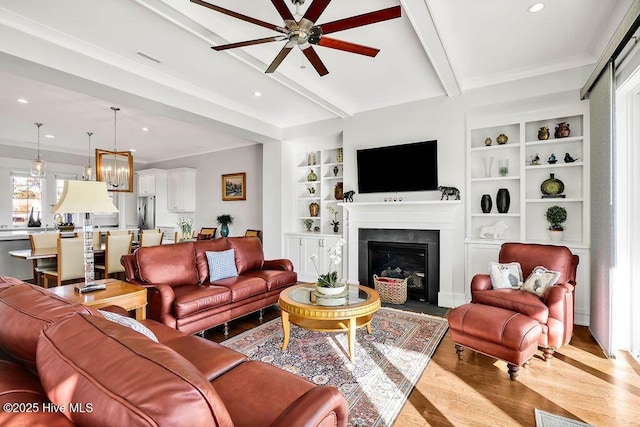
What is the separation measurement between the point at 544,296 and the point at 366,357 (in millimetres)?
1653

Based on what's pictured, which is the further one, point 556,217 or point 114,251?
point 114,251

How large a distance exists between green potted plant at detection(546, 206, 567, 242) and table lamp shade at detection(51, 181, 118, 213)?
14.7ft

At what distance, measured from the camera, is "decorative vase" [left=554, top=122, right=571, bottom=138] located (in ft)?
12.0

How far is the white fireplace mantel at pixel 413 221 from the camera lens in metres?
4.10

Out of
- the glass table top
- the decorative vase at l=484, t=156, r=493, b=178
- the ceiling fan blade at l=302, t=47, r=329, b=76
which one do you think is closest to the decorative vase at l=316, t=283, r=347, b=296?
the glass table top

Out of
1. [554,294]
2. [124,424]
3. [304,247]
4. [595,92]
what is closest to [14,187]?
[304,247]

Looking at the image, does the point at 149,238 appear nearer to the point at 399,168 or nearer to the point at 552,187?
the point at 399,168

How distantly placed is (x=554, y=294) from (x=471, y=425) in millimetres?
1419

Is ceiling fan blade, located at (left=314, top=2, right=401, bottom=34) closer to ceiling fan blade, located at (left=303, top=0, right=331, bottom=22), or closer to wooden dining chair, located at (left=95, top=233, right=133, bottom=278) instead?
ceiling fan blade, located at (left=303, top=0, right=331, bottom=22)

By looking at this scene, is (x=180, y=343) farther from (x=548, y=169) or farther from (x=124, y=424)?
(x=548, y=169)

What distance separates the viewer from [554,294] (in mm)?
2609

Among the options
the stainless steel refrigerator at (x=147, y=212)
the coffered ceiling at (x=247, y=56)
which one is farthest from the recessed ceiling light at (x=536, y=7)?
the stainless steel refrigerator at (x=147, y=212)

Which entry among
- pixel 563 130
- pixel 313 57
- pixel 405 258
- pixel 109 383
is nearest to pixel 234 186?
pixel 405 258

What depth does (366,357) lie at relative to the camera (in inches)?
105
